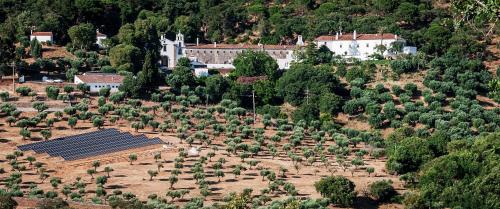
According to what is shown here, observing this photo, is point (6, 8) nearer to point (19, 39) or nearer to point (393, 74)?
point (19, 39)

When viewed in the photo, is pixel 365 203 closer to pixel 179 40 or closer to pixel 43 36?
pixel 179 40

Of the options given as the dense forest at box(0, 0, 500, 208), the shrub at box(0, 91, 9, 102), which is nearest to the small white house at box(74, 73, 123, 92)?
the dense forest at box(0, 0, 500, 208)

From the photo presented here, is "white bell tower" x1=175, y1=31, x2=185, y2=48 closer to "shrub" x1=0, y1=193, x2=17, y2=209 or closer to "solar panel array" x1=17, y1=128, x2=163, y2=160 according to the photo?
"solar panel array" x1=17, y1=128, x2=163, y2=160

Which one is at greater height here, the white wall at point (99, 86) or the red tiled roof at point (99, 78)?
the red tiled roof at point (99, 78)

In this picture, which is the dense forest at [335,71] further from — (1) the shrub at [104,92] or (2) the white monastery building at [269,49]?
(2) the white monastery building at [269,49]

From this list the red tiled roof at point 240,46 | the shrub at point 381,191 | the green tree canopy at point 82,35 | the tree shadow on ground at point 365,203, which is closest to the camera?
the tree shadow on ground at point 365,203

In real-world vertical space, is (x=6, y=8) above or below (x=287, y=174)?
above

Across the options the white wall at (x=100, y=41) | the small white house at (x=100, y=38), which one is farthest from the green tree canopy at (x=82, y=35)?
the white wall at (x=100, y=41)

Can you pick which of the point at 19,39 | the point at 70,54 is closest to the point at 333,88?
the point at 70,54
